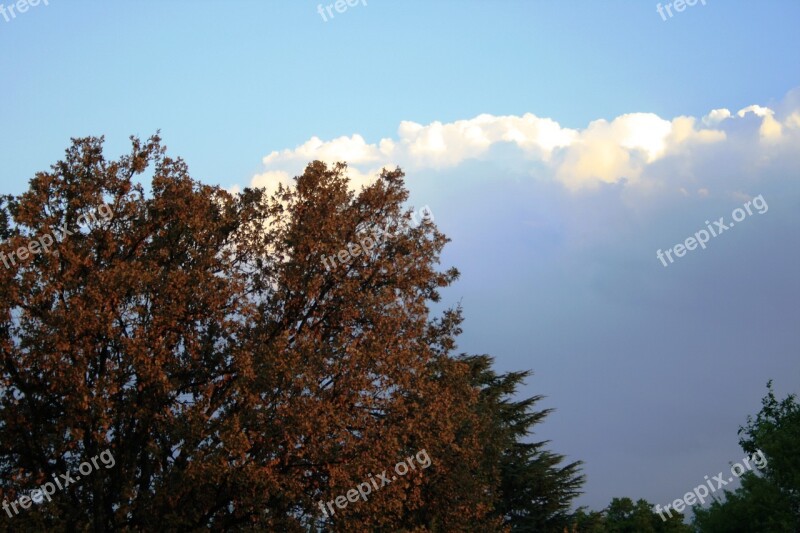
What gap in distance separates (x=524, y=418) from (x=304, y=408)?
29.7 metres

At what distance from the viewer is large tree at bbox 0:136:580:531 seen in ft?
64.0

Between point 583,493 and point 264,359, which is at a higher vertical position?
point 264,359

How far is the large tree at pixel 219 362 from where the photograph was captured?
1952cm

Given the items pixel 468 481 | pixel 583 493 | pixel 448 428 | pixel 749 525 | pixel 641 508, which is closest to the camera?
pixel 448 428

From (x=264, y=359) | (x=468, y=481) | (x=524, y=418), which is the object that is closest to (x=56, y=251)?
(x=264, y=359)

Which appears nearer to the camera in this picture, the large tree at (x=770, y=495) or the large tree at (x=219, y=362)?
the large tree at (x=219, y=362)

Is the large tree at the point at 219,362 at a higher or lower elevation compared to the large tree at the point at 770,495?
higher

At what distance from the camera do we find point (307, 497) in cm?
2052

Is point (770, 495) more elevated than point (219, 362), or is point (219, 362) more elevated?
point (219, 362)

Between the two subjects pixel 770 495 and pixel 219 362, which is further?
pixel 770 495

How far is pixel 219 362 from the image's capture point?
856 inches

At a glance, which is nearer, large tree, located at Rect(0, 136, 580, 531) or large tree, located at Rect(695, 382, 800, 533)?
large tree, located at Rect(0, 136, 580, 531)

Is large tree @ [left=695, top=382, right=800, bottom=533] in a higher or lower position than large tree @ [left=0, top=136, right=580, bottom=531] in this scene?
lower

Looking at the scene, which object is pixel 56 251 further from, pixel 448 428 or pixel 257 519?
pixel 448 428
